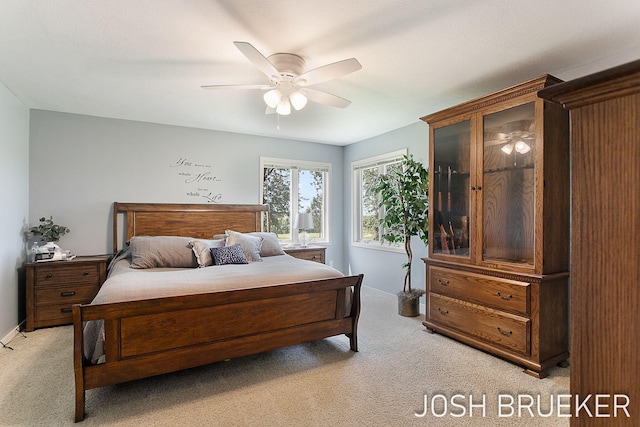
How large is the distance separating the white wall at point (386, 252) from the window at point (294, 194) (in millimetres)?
401

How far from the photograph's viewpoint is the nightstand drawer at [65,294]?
3494 mm

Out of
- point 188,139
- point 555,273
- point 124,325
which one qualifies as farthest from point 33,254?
point 555,273

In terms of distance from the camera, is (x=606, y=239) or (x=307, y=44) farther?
(x=307, y=44)

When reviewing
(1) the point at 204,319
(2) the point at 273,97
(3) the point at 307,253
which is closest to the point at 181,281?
(1) the point at 204,319

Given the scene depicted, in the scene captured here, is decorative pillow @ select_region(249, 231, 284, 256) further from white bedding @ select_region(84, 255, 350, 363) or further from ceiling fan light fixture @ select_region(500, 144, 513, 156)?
ceiling fan light fixture @ select_region(500, 144, 513, 156)

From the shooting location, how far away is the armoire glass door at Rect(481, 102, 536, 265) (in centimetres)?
268

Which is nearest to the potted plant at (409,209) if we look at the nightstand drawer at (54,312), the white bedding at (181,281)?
the white bedding at (181,281)

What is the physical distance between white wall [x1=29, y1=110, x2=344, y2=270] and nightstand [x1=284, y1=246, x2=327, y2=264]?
1034mm

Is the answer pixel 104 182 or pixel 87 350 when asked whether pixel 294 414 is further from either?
pixel 104 182

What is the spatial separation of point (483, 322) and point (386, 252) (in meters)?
2.12

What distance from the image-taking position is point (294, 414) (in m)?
2.06

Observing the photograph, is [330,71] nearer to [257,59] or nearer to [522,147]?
[257,59]

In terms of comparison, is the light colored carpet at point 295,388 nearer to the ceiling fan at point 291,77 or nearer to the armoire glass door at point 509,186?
the armoire glass door at point 509,186

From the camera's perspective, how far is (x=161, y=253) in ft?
11.5
